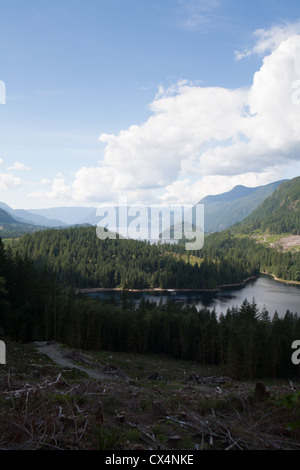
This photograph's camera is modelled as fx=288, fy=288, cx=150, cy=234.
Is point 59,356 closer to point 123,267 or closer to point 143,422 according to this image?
point 143,422

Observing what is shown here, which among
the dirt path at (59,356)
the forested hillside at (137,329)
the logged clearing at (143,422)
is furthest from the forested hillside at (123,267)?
the logged clearing at (143,422)

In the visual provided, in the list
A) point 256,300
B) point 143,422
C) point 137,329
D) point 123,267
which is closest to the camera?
point 143,422

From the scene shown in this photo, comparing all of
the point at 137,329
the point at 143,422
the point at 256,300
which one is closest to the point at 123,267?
the point at 256,300

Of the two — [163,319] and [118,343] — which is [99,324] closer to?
[118,343]

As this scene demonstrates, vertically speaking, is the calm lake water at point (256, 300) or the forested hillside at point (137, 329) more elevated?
the forested hillside at point (137, 329)

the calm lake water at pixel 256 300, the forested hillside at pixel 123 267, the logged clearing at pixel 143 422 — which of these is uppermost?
the logged clearing at pixel 143 422

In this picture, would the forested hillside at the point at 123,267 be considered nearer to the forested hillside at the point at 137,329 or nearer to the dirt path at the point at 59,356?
the forested hillside at the point at 137,329

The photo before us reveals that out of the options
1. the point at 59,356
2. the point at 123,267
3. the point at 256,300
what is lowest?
the point at 256,300

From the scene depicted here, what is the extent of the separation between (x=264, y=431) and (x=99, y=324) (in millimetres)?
45422

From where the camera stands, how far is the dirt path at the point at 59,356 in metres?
23.5

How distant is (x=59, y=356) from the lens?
2798cm

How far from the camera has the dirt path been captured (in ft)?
77.3

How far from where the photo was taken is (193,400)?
10.5 metres
